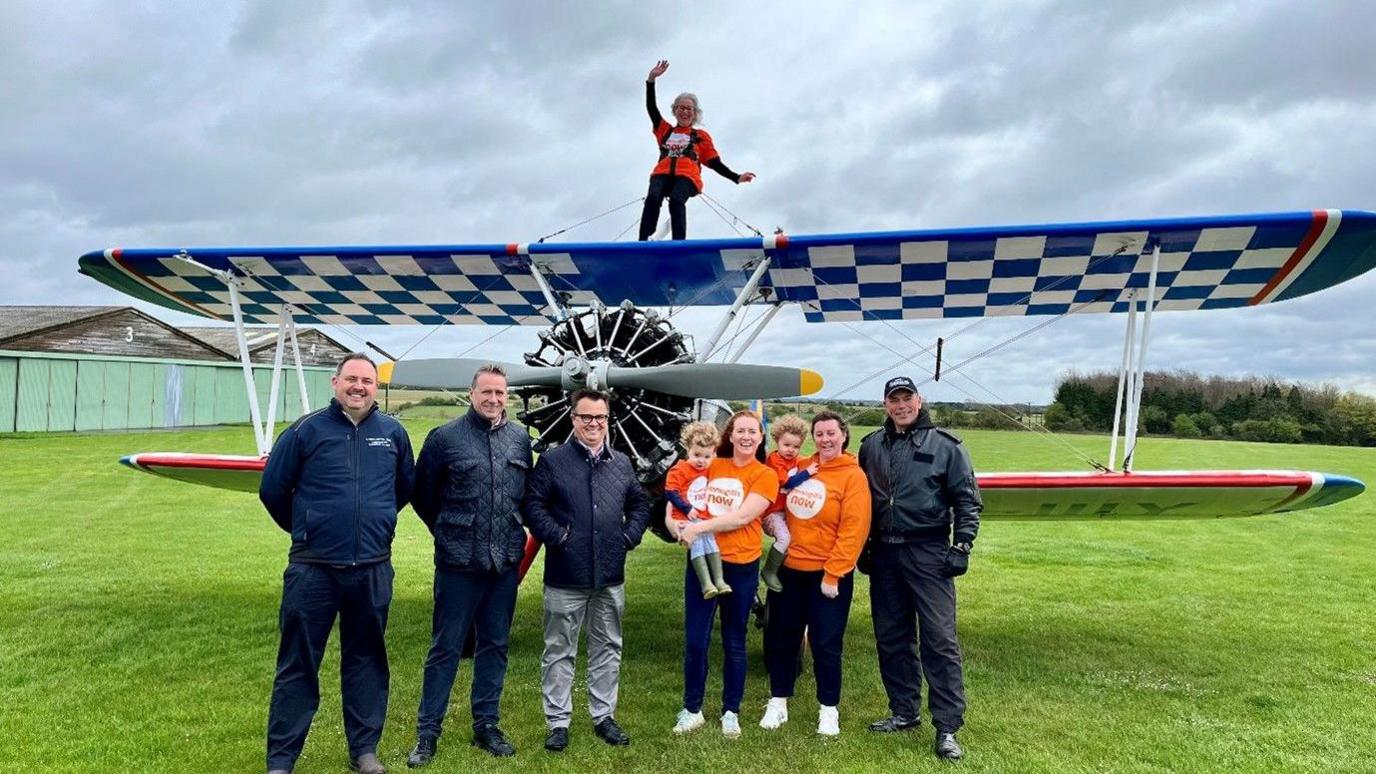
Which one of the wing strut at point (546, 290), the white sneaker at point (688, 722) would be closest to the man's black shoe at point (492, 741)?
the white sneaker at point (688, 722)

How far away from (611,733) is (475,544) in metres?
1.24

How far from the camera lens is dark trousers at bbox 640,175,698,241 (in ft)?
22.3

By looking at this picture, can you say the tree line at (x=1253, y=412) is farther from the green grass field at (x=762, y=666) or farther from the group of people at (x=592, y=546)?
the group of people at (x=592, y=546)

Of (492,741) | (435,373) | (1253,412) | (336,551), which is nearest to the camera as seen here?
(336,551)

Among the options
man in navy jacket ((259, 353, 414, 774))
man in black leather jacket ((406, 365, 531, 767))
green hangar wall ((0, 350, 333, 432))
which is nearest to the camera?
man in navy jacket ((259, 353, 414, 774))

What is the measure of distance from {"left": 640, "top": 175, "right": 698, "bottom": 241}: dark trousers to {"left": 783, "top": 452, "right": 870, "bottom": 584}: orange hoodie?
3.13m

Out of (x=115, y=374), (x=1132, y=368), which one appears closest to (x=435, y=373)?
(x=1132, y=368)

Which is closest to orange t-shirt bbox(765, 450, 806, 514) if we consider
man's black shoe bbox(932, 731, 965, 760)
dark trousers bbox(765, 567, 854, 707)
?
dark trousers bbox(765, 567, 854, 707)

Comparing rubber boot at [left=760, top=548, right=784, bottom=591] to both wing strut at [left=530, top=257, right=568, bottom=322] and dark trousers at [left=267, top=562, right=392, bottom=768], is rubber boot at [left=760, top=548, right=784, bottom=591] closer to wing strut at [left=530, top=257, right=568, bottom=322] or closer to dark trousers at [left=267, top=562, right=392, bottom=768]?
dark trousers at [left=267, top=562, right=392, bottom=768]

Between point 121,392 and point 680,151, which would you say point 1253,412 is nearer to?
point 680,151

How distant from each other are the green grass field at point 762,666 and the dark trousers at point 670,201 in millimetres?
3415

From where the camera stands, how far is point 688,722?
4273 millimetres

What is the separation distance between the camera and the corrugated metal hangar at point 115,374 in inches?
952

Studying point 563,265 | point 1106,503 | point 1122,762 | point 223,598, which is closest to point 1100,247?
point 1106,503
